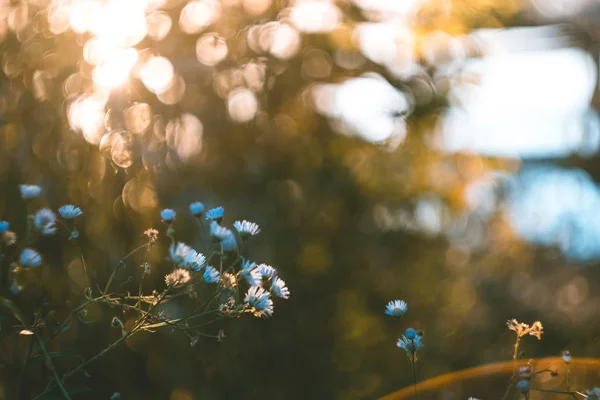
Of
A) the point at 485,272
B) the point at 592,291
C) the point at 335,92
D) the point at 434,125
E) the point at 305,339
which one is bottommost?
the point at 592,291

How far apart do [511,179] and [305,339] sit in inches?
52.3

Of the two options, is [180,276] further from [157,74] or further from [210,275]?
[157,74]

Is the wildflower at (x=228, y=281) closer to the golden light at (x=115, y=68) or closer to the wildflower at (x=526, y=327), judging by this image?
the wildflower at (x=526, y=327)

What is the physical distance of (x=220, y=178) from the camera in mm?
1766

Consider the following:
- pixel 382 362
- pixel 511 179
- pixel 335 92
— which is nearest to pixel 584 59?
pixel 511 179

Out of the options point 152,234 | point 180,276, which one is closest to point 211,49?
point 152,234

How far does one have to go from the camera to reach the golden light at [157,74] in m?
1.64

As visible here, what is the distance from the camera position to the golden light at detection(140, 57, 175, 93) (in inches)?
64.5

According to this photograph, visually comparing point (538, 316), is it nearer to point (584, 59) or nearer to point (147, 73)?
point (584, 59)

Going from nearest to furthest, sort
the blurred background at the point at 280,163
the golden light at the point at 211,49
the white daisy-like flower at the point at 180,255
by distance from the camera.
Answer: the white daisy-like flower at the point at 180,255 → the blurred background at the point at 280,163 → the golden light at the point at 211,49

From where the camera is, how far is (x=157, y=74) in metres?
1.69

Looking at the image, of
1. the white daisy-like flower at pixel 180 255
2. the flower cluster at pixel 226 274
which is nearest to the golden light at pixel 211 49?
the flower cluster at pixel 226 274

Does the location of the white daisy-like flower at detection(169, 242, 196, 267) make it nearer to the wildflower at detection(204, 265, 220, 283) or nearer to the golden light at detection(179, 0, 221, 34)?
the wildflower at detection(204, 265, 220, 283)

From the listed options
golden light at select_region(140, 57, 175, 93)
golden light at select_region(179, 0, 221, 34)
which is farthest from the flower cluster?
golden light at select_region(179, 0, 221, 34)
